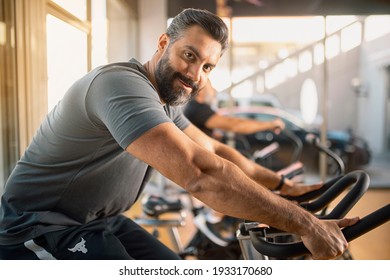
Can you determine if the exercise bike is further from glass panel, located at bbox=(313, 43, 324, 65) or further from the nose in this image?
glass panel, located at bbox=(313, 43, 324, 65)

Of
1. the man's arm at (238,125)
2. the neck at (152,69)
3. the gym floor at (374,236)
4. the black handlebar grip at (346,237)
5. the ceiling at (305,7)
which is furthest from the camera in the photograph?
the man's arm at (238,125)

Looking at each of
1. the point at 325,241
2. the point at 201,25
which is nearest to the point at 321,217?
the point at 325,241

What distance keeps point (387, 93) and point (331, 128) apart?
3.95 ft

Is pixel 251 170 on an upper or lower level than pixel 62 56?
lower

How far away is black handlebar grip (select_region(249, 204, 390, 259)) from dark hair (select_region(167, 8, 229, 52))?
552 millimetres

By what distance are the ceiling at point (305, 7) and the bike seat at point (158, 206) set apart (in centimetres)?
107

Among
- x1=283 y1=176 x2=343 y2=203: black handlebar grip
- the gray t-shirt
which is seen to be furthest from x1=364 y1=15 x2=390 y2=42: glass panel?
the gray t-shirt

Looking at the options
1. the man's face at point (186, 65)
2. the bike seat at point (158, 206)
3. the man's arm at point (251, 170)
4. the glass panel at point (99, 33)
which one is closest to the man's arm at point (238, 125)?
the bike seat at point (158, 206)

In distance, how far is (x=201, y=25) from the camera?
117 cm

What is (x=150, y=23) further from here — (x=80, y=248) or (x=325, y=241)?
(x=325, y=241)

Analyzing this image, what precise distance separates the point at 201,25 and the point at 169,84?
0.60ft

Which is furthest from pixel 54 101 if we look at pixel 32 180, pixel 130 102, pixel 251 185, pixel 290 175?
pixel 290 175

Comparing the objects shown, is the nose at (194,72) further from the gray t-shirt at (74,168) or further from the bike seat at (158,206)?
the bike seat at (158,206)

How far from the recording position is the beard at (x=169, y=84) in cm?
121
